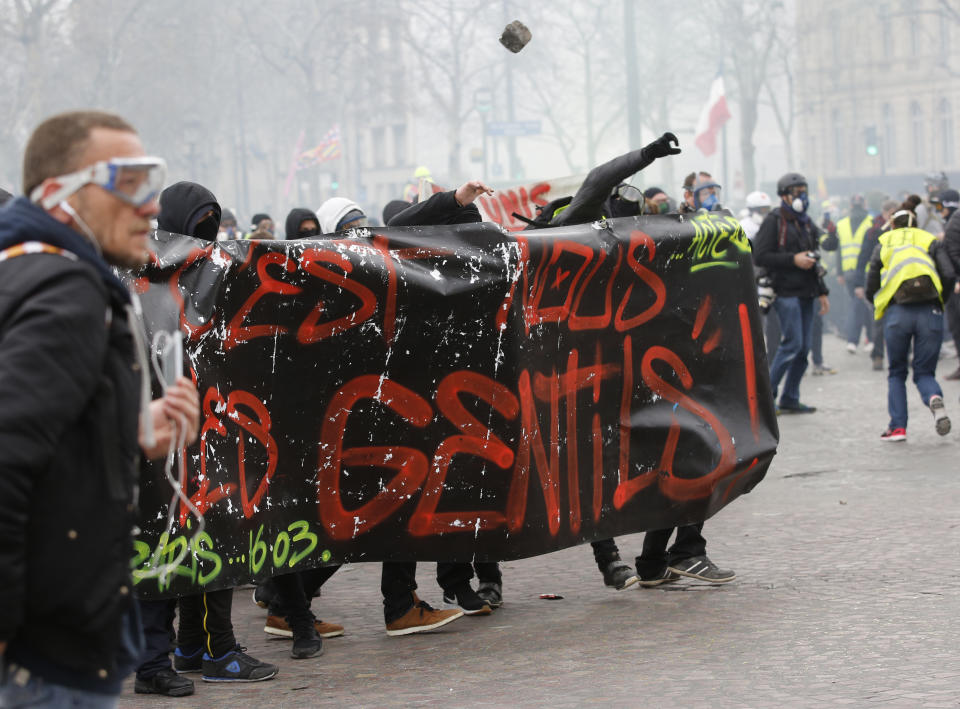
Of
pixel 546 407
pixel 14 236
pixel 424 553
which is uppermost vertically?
pixel 14 236

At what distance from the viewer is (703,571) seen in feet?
20.5

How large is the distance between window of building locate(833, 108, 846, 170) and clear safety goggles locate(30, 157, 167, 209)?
69.9 meters

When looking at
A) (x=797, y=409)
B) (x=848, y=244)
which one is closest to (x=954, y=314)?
(x=797, y=409)

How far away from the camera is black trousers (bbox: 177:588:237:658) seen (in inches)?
201

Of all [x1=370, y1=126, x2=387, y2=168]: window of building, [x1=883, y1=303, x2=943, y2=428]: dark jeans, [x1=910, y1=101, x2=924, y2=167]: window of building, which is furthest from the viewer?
[x1=370, y1=126, x2=387, y2=168]: window of building

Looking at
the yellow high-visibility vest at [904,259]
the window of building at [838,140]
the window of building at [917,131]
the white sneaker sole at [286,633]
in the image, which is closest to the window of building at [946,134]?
the window of building at [917,131]

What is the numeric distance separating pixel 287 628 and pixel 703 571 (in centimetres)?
186

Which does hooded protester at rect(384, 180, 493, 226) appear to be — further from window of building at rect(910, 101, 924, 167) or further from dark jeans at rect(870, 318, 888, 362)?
window of building at rect(910, 101, 924, 167)

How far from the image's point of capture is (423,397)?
5.41 m

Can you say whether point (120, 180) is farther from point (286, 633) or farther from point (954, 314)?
point (954, 314)

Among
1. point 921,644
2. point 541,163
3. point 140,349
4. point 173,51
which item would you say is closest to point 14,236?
point 140,349

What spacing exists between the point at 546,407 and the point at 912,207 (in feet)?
18.4

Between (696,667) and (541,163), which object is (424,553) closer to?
(696,667)

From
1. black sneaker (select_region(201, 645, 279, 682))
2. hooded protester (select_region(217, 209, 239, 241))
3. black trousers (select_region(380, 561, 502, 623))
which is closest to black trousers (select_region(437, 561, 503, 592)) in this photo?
black trousers (select_region(380, 561, 502, 623))
